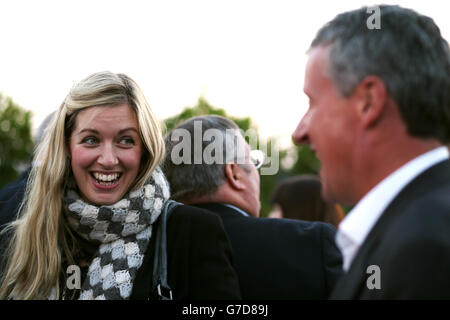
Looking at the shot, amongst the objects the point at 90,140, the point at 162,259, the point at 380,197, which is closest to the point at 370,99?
the point at 380,197

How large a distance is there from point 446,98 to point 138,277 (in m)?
1.88

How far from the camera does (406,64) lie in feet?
5.54

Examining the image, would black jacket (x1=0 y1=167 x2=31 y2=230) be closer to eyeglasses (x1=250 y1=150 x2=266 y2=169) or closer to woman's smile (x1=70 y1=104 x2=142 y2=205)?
woman's smile (x1=70 y1=104 x2=142 y2=205)

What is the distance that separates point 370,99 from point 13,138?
45413 millimetres

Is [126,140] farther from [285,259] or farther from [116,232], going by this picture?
[285,259]

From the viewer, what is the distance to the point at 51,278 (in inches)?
121

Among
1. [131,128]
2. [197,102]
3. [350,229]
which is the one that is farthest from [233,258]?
[197,102]

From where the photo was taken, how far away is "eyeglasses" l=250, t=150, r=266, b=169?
3.77 meters

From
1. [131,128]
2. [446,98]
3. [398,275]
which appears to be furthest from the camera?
[131,128]

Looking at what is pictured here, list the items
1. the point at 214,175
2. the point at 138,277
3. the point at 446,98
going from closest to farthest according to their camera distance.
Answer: the point at 446,98 → the point at 138,277 → the point at 214,175

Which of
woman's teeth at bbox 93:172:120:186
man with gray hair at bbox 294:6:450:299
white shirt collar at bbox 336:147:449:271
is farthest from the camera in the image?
woman's teeth at bbox 93:172:120:186

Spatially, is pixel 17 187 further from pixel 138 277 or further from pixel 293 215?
pixel 293 215

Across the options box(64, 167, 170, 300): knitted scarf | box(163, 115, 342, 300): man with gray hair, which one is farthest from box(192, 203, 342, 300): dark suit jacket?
box(64, 167, 170, 300): knitted scarf

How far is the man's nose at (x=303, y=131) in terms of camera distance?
204 cm
